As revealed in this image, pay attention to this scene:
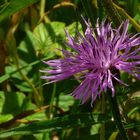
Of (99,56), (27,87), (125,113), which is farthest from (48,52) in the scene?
(99,56)

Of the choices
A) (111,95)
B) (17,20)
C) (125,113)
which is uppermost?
(17,20)

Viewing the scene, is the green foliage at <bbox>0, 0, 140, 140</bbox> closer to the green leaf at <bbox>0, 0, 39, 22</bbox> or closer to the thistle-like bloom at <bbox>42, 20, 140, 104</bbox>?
the green leaf at <bbox>0, 0, 39, 22</bbox>

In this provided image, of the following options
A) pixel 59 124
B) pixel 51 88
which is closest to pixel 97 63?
pixel 59 124

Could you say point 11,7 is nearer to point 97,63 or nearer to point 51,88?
point 97,63

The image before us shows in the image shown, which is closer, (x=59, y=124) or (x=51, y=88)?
(x=59, y=124)

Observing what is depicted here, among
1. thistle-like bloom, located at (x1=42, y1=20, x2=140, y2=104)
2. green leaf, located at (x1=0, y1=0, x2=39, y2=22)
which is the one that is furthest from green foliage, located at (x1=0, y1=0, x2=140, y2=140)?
thistle-like bloom, located at (x1=42, y1=20, x2=140, y2=104)

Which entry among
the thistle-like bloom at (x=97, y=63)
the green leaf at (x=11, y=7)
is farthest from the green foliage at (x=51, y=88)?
the thistle-like bloom at (x=97, y=63)

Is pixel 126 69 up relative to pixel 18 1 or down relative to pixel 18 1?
down

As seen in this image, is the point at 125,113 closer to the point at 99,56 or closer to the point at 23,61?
the point at 99,56
